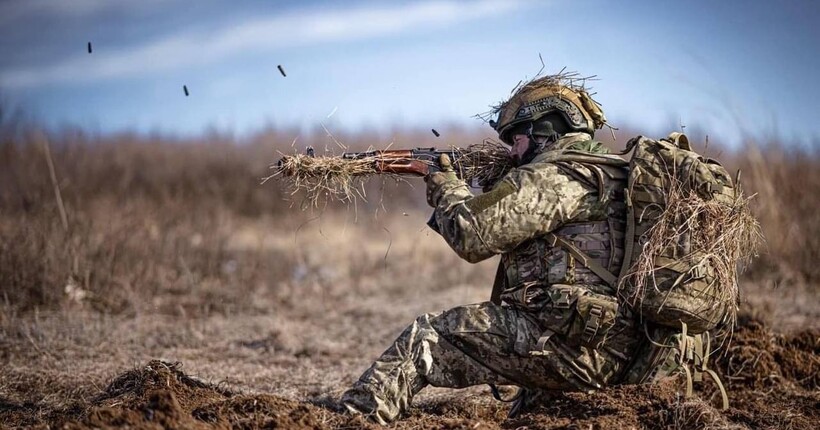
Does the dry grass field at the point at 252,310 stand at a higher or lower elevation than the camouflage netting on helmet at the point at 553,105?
lower

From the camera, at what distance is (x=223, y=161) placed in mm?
19906

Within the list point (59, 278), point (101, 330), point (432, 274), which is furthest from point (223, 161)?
point (101, 330)

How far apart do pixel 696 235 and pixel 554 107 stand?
1164 millimetres

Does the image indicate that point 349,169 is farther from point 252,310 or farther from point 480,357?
point 252,310

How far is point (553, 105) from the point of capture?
5172 millimetres

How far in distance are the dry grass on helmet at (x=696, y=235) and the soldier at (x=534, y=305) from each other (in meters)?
0.22

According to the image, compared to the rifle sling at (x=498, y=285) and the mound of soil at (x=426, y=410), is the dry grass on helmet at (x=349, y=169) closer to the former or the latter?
the rifle sling at (x=498, y=285)

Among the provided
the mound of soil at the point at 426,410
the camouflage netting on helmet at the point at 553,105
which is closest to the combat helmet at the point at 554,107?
the camouflage netting on helmet at the point at 553,105

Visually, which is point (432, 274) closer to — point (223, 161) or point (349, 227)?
point (349, 227)

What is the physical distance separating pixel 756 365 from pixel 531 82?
2940mm

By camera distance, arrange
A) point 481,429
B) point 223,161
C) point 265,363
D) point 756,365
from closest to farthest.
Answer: point 481,429 → point 756,365 → point 265,363 → point 223,161

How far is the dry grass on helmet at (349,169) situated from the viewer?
5.31m

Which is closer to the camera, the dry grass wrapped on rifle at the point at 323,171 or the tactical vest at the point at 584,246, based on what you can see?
the tactical vest at the point at 584,246

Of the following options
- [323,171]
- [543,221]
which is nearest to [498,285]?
[543,221]
